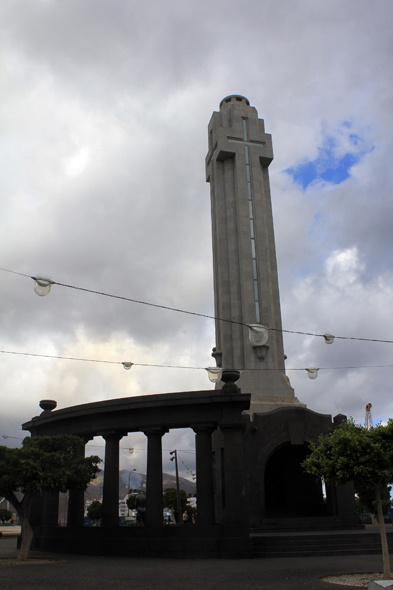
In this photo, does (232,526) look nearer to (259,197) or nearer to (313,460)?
(313,460)

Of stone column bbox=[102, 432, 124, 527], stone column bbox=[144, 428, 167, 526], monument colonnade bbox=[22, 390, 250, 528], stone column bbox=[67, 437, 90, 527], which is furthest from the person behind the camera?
stone column bbox=[67, 437, 90, 527]

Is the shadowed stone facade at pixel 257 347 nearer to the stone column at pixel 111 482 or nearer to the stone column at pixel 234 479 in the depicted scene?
the stone column at pixel 234 479

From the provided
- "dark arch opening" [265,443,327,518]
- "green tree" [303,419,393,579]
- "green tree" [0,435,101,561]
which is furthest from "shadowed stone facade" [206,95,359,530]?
"green tree" [303,419,393,579]

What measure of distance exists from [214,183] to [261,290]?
38.3 feet

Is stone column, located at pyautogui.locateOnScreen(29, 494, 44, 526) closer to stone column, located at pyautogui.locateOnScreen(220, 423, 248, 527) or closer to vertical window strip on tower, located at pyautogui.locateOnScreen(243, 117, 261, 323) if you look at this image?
stone column, located at pyautogui.locateOnScreen(220, 423, 248, 527)

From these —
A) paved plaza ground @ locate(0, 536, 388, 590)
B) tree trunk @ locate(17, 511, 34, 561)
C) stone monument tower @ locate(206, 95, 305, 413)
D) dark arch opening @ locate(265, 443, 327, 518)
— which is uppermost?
stone monument tower @ locate(206, 95, 305, 413)

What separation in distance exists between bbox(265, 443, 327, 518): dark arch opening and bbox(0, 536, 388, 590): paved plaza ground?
13.8 meters

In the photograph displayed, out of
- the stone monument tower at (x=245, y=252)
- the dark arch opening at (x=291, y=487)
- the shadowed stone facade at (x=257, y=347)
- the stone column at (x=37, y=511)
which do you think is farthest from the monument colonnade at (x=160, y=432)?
the stone monument tower at (x=245, y=252)

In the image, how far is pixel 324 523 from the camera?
99.2ft

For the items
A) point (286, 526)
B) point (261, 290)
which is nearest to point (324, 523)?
point (286, 526)

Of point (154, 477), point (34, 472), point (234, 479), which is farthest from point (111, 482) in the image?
point (234, 479)

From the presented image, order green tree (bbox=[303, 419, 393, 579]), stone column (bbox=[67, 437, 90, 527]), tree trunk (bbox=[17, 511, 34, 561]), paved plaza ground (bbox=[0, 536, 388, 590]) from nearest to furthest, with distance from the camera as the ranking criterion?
paved plaza ground (bbox=[0, 536, 388, 590]) < green tree (bbox=[303, 419, 393, 579]) < tree trunk (bbox=[17, 511, 34, 561]) < stone column (bbox=[67, 437, 90, 527])

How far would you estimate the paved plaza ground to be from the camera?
48.7 ft

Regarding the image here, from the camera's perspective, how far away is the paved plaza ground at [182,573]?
14.8 m
